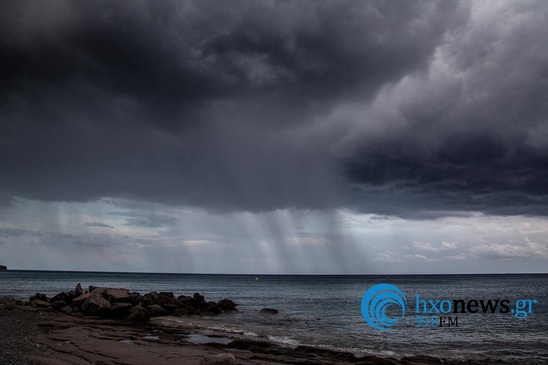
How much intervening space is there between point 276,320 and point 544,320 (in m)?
25.2

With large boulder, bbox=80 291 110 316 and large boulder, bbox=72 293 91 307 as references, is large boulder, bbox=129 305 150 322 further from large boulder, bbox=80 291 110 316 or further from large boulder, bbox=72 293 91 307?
large boulder, bbox=72 293 91 307

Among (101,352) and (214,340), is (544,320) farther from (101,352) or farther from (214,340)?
(101,352)

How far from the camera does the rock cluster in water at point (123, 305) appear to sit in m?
34.5

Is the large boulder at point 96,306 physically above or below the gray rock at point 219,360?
below

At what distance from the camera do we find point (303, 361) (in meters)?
18.0

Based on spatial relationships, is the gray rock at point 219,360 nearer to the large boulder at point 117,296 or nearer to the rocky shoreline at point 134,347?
the rocky shoreline at point 134,347

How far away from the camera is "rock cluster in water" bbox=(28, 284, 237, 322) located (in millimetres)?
34500

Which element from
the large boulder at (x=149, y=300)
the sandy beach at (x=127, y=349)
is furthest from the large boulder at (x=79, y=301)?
the sandy beach at (x=127, y=349)

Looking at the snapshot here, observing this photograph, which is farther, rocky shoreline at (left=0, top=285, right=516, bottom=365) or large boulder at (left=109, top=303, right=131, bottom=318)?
large boulder at (left=109, top=303, right=131, bottom=318)

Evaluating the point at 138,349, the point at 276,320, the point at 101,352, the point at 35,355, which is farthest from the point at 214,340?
the point at 276,320

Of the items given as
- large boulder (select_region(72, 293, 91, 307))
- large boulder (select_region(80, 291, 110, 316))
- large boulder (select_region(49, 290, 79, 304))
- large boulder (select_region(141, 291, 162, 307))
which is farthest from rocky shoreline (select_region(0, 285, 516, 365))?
large boulder (select_region(49, 290, 79, 304))

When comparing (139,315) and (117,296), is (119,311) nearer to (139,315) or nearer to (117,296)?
(139,315)

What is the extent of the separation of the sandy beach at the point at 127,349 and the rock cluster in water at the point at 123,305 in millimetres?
7826

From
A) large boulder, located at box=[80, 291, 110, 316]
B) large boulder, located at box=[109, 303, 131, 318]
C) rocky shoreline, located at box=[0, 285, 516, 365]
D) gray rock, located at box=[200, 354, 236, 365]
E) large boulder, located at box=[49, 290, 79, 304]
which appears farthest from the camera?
large boulder, located at box=[49, 290, 79, 304]
